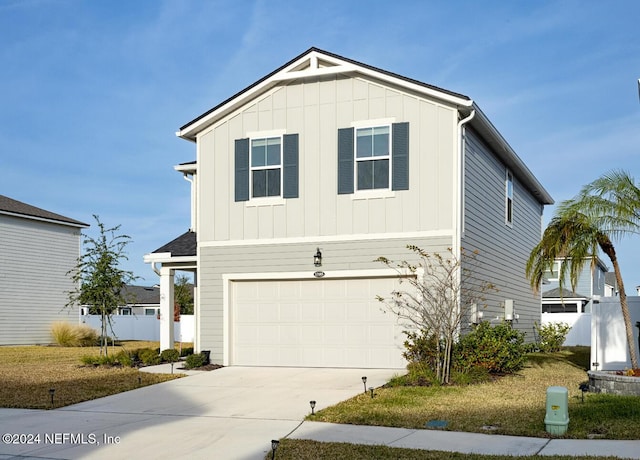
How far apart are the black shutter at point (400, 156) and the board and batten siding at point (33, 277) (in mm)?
18820

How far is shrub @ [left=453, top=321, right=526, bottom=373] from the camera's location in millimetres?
14227

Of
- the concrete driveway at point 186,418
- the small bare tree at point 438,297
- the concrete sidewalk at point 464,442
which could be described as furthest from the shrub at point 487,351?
the concrete sidewalk at point 464,442

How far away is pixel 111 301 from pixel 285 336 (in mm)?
6118

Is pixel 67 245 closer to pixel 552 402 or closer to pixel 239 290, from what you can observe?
pixel 239 290

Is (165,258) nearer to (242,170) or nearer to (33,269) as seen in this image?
(242,170)

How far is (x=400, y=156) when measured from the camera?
1577cm

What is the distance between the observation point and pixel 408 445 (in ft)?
28.3

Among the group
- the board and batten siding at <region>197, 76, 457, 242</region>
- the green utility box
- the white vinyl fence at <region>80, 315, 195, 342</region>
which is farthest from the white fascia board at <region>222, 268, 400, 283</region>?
the white vinyl fence at <region>80, 315, 195, 342</region>

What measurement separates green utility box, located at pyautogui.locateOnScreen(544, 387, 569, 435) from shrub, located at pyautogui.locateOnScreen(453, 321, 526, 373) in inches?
192

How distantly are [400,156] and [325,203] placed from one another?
203 centimetres

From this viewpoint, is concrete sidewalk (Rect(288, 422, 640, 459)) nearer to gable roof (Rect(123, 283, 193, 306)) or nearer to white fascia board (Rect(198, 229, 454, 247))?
white fascia board (Rect(198, 229, 454, 247))

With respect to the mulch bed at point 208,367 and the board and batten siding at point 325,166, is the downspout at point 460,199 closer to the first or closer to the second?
the board and batten siding at point 325,166

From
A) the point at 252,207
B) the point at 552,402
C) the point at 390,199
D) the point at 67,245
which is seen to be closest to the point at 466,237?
the point at 390,199

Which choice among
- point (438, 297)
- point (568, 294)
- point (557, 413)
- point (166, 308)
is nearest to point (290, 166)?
point (438, 297)
